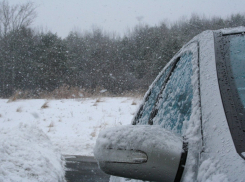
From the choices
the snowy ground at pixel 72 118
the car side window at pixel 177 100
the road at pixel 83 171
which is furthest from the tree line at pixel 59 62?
the car side window at pixel 177 100

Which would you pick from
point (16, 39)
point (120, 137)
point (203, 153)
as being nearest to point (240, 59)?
point (203, 153)

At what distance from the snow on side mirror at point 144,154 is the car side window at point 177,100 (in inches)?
12.3

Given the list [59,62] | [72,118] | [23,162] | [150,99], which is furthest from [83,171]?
[59,62]

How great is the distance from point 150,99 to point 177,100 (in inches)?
28.1

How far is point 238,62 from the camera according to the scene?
1.22 meters

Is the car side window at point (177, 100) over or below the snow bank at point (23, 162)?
over

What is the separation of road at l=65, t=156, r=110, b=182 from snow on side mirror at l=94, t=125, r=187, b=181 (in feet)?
10.1

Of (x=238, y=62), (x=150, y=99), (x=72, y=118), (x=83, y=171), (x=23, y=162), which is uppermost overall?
(x=238, y=62)

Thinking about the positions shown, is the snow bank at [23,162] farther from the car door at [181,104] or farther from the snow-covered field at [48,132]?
the car door at [181,104]

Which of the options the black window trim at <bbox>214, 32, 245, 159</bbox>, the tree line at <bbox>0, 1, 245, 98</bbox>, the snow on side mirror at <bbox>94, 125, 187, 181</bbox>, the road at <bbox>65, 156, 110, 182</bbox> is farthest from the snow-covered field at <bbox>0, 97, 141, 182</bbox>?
the tree line at <bbox>0, 1, 245, 98</bbox>

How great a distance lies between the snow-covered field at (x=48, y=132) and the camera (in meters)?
3.32

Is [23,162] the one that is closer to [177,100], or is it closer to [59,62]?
[177,100]

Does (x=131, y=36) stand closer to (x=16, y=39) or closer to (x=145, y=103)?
(x=16, y=39)

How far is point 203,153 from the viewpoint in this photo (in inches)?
37.3
